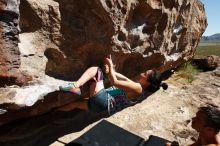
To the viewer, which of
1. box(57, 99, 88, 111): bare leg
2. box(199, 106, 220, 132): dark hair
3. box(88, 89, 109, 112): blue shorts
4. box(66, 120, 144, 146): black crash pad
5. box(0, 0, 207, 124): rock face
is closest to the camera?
box(199, 106, 220, 132): dark hair

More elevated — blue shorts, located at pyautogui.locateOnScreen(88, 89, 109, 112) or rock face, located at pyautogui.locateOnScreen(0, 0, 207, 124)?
rock face, located at pyautogui.locateOnScreen(0, 0, 207, 124)

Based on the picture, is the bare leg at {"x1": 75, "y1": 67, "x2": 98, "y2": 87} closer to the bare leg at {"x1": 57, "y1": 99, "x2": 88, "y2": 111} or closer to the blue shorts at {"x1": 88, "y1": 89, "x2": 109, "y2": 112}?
the blue shorts at {"x1": 88, "y1": 89, "x2": 109, "y2": 112}

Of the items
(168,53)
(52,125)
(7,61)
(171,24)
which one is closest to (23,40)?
(7,61)

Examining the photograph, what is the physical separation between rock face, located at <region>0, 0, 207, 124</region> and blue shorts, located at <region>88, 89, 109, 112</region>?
1.35ft

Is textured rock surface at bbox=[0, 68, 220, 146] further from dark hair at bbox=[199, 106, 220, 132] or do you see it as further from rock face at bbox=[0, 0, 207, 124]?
dark hair at bbox=[199, 106, 220, 132]

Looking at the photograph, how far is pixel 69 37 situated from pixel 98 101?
92 cm

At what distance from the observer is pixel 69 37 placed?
4.43 m

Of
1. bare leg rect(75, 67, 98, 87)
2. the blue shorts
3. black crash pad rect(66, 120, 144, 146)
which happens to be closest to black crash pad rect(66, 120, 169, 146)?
black crash pad rect(66, 120, 144, 146)

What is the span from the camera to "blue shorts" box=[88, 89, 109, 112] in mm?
4559

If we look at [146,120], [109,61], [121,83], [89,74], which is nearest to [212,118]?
[121,83]

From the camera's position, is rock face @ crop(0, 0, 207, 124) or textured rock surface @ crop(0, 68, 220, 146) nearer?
rock face @ crop(0, 0, 207, 124)

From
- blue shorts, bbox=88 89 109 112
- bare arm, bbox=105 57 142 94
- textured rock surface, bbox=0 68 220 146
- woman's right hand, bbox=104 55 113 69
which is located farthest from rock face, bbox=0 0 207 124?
textured rock surface, bbox=0 68 220 146

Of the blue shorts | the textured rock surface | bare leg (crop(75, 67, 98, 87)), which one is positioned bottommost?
the textured rock surface

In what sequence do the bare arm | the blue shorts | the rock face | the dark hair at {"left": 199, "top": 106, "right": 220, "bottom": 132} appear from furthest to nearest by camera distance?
1. the bare arm
2. the blue shorts
3. the rock face
4. the dark hair at {"left": 199, "top": 106, "right": 220, "bottom": 132}
